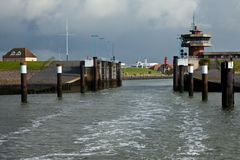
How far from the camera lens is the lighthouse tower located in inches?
7594

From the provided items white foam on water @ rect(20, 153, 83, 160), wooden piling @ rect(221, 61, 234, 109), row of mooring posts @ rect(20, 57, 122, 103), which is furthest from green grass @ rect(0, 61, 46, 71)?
white foam on water @ rect(20, 153, 83, 160)

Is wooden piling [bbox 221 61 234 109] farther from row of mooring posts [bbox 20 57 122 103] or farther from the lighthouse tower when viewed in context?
the lighthouse tower

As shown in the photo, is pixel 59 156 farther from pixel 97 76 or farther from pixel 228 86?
pixel 97 76

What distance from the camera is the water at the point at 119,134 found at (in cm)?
2739

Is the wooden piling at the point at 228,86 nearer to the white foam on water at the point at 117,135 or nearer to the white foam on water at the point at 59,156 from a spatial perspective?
the white foam on water at the point at 117,135

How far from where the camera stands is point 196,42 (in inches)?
7603

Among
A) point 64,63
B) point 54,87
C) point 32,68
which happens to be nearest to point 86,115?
point 54,87

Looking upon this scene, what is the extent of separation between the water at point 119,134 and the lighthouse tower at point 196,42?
5672 inches

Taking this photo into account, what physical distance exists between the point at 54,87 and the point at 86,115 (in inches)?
1833

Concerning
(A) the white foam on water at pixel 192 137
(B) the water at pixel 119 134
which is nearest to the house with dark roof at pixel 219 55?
(B) the water at pixel 119 134

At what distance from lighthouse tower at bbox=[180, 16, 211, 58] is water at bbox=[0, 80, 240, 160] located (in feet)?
473

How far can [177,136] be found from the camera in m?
33.1

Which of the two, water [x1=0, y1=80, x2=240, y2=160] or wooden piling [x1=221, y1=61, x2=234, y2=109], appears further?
wooden piling [x1=221, y1=61, x2=234, y2=109]

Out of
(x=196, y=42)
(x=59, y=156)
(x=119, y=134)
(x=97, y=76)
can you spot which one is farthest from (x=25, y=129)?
(x=196, y=42)
